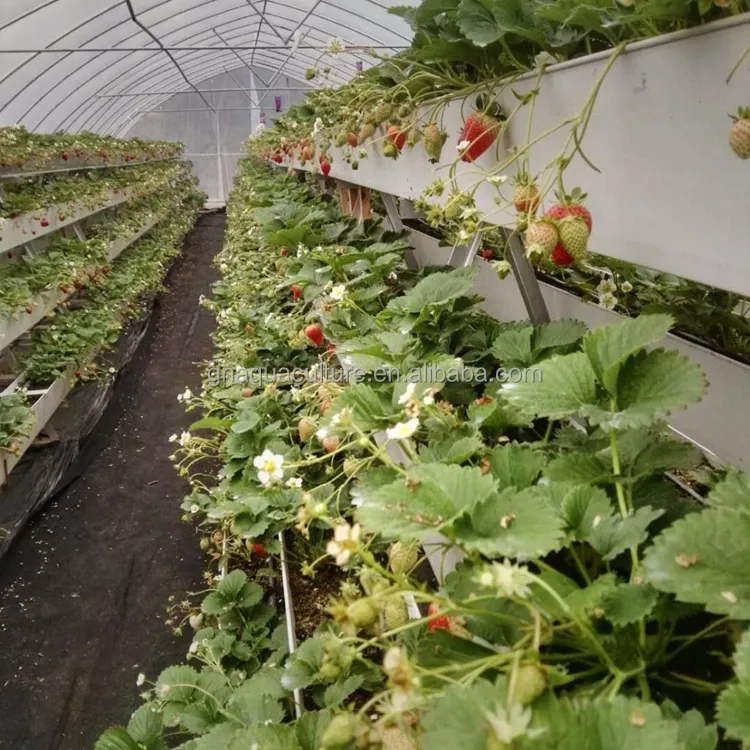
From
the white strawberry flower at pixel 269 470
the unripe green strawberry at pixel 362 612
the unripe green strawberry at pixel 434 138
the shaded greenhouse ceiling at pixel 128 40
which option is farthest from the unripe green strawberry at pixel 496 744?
the shaded greenhouse ceiling at pixel 128 40

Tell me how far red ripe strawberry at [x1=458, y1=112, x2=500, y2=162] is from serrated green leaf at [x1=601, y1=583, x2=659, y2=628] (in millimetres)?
705

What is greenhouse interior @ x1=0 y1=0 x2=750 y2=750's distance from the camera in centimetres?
52

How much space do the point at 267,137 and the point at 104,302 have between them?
8.91ft

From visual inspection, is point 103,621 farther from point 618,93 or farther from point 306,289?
point 618,93

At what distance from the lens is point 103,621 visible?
2.80 metres

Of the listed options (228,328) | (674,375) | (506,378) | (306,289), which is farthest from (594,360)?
(228,328)

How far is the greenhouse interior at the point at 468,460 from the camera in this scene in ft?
1.69

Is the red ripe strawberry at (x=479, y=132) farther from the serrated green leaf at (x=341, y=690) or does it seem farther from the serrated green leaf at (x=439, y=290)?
the serrated green leaf at (x=341, y=690)

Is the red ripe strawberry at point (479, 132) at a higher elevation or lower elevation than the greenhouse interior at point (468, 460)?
higher

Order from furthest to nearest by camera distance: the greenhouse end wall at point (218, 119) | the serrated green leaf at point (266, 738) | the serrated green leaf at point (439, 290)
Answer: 1. the greenhouse end wall at point (218, 119)
2. the serrated green leaf at point (439, 290)
3. the serrated green leaf at point (266, 738)

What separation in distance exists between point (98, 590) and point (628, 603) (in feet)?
9.77

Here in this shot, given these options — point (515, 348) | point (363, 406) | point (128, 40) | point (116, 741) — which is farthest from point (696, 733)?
point (128, 40)

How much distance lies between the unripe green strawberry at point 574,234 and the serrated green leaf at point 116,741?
1334mm

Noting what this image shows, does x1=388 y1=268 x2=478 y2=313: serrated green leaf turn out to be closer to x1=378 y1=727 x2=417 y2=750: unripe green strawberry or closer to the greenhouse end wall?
x1=378 y1=727 x2=417 y2=750: unripe green strawberry
